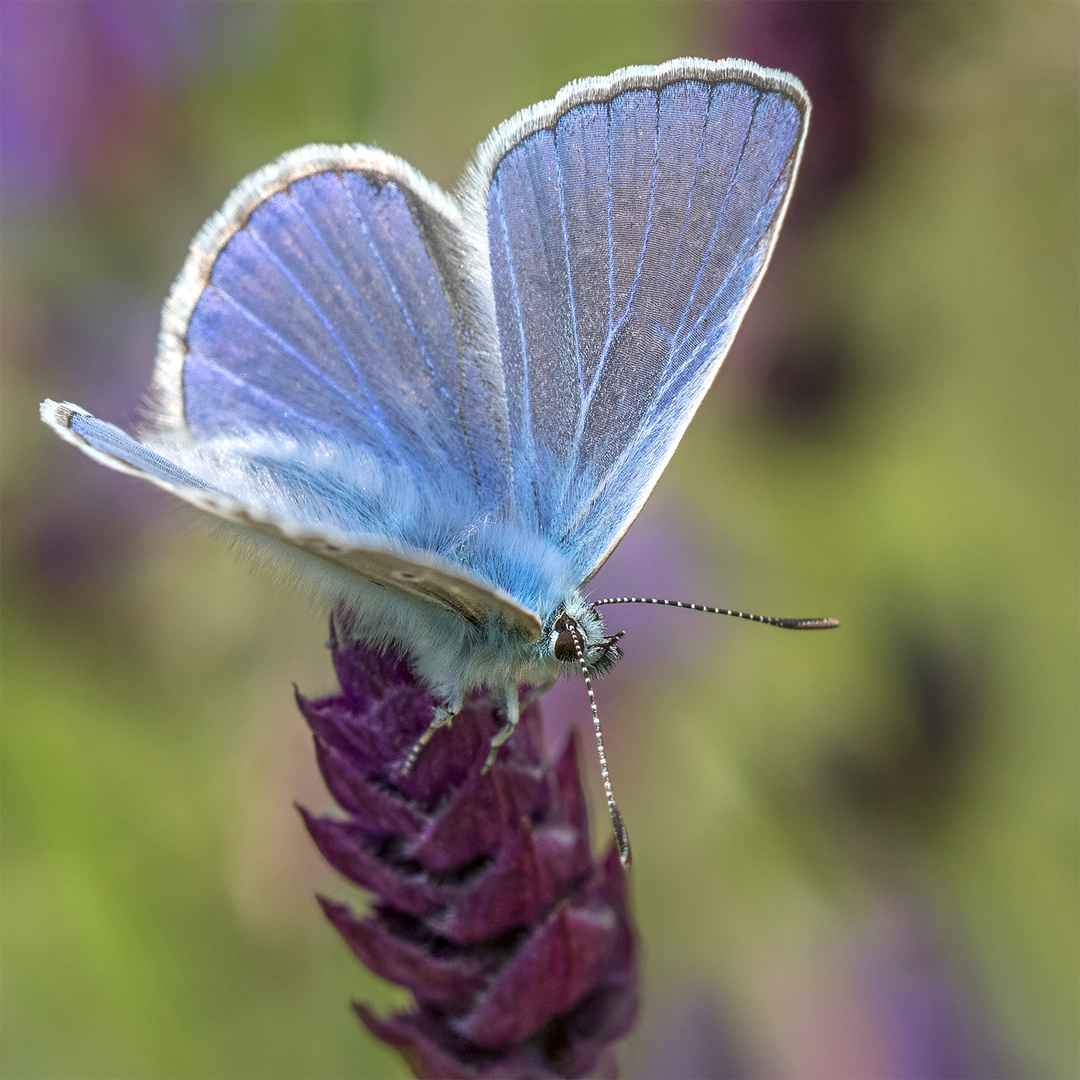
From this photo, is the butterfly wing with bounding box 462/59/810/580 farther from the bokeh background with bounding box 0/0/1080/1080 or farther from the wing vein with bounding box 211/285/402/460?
the bokeh background with bounding box 0/0/1080/1080

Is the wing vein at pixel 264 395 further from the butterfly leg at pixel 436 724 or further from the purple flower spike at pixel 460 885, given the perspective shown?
the butterfly leg at pixel 436 724

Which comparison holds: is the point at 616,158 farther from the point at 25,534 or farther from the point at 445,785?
the point at 25,534

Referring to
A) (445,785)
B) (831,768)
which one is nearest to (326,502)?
(445,785)

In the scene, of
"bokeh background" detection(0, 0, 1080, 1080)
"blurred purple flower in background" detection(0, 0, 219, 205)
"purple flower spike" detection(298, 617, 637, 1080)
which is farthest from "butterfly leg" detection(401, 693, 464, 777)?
"blurred purple flower in background" detection(0, 0, 219, 205)

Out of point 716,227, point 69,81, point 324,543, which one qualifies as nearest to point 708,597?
point 716,227

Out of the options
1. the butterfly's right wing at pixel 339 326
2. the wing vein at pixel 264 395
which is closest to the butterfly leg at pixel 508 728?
the butterfly's right wing at pixel 339 326

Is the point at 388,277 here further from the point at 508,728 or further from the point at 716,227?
the point at 508,728
